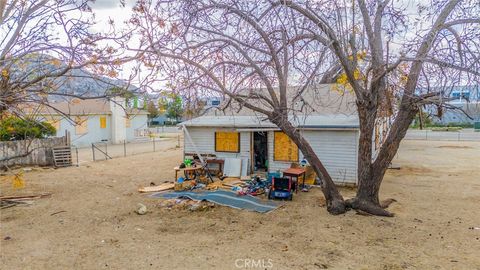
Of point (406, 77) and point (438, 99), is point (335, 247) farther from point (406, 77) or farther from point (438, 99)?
point (406, 77)

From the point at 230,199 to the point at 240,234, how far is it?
8.94 ft

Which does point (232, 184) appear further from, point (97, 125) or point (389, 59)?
point (97, 125)

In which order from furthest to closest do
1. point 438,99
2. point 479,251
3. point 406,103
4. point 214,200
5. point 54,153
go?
1. point 54,153
2. point 214,200
3. point 406,103
4. point 438,99
5. point 479,251

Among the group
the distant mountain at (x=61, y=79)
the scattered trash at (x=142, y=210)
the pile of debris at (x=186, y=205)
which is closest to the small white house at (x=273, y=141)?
the pile of debris at (x=186, y=205)

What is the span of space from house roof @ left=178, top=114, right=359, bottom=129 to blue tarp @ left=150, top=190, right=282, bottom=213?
8.43 feet

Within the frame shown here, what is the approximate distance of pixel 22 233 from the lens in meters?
7.53

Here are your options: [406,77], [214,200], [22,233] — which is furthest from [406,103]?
[22,233]

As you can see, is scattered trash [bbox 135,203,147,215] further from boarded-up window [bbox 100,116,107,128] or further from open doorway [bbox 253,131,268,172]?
boarded-up window [bbox 100,116,107,128]

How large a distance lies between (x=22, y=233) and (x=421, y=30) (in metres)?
9.97

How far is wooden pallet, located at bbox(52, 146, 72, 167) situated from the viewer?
1695 cm

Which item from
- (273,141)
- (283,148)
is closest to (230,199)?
(283,148)

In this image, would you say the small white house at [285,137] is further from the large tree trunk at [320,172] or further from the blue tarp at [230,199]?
the blue tarp at [230,199]

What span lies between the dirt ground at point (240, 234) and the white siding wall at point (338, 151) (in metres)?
0.92

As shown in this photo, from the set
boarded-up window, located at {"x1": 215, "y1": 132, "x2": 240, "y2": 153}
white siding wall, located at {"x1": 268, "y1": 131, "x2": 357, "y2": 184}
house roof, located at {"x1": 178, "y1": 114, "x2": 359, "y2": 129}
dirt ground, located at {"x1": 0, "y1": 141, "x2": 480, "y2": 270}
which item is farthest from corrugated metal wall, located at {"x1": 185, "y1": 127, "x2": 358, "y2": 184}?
boarded-up window, located at {"x1": 215, "y1": 132, "x2": 240, "y2": 153}
